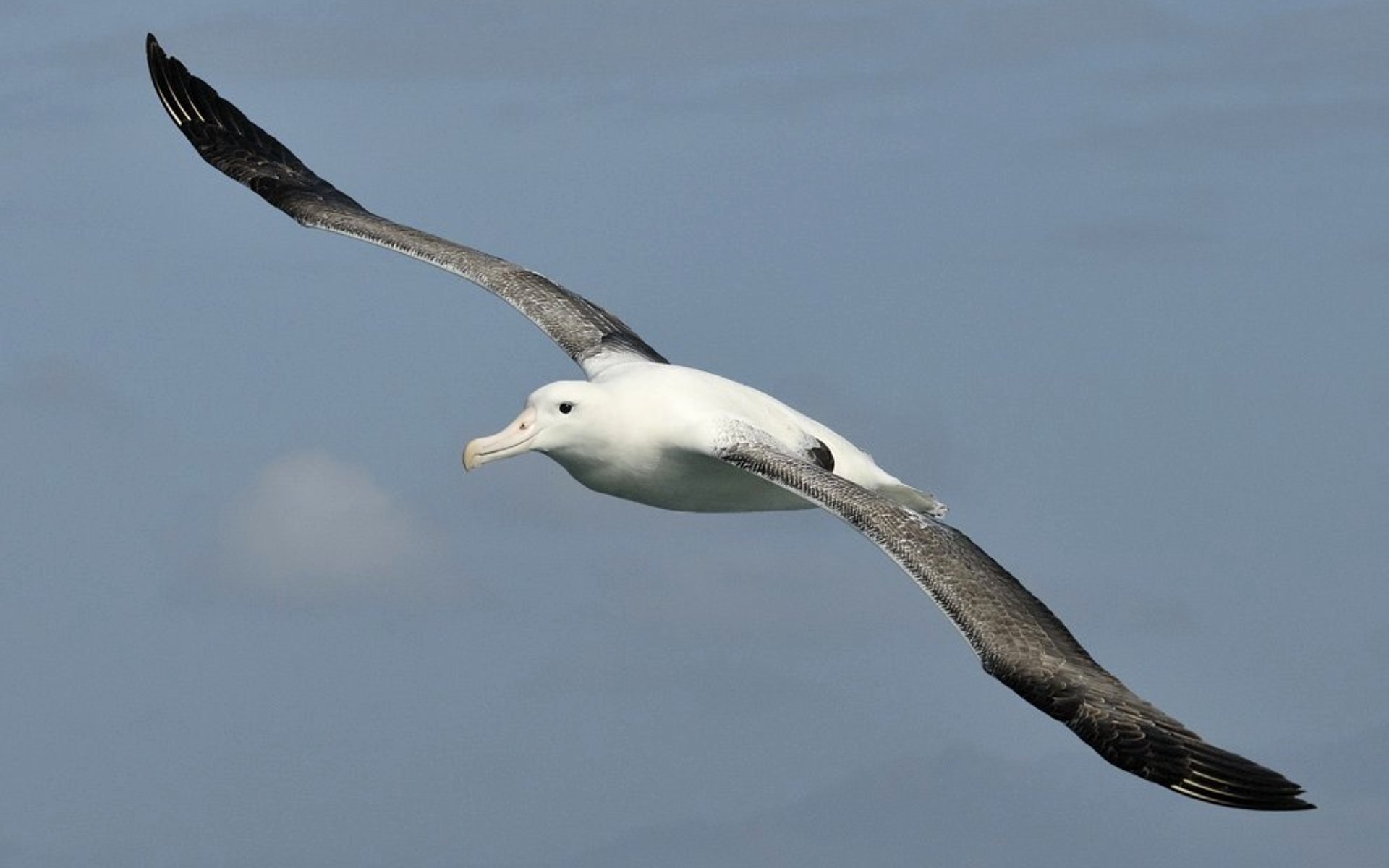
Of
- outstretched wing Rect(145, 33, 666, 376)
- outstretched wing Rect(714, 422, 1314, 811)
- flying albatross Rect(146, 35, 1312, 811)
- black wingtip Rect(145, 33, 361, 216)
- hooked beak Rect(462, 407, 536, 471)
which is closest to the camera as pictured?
outstretched wing Rect(714, 422, 1314, 811)

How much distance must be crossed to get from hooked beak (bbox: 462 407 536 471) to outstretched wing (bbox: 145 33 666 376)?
7.26ft

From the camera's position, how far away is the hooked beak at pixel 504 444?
Answer: 1568cm

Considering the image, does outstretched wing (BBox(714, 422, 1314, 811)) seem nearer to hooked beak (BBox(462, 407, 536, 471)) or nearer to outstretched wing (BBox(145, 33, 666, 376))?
hooked beak (BBox(462, 407, 536, 471))

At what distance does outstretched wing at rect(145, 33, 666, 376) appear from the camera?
18828 mm

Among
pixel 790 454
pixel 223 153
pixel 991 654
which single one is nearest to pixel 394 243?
pixel 223 153

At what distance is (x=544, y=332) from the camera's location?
739 inches

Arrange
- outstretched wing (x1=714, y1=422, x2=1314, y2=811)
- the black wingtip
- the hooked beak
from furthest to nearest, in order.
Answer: the black wingtip < the hooked beak < outstretched wing (x1=714, y1=422, x2=1314, y2=811)

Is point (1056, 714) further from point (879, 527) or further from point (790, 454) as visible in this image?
point (790, 454)

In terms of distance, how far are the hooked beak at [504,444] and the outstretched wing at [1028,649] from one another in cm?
134

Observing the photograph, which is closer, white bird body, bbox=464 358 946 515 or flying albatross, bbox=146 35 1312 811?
flying albatross, bbox=146 35 1312 811

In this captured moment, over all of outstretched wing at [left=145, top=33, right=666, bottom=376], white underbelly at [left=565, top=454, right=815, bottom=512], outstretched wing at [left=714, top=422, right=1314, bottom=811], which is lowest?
outstretched wing at [left=714, top=422, right=1314, bottom=811]

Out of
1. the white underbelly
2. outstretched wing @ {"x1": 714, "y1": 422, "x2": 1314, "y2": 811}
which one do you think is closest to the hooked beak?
the white underbelly

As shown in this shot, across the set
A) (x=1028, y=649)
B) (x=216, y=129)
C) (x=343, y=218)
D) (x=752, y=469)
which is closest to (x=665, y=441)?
(x=752, y=469)

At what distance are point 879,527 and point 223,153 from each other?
375 inches
